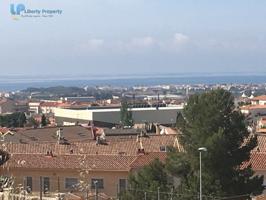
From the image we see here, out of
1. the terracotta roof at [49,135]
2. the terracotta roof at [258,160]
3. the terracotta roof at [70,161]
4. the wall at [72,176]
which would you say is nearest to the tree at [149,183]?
the wall at [72,176]

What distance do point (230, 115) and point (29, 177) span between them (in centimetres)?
894

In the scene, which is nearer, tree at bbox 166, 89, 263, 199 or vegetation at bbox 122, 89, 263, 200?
vegetation at bbox 122, 89, 263, 200

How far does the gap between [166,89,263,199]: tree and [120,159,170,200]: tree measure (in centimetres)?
36

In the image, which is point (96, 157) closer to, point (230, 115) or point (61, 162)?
point (61, 162)

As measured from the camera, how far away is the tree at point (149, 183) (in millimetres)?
17703

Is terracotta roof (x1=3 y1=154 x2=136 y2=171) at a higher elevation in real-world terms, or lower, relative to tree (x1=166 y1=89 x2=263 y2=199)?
→ lower

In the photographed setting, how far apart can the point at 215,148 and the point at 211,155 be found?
22cm

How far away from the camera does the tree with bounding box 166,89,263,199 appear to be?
18500mm

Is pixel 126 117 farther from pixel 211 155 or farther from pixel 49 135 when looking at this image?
pixel 211 155

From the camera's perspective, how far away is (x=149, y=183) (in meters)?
18.5

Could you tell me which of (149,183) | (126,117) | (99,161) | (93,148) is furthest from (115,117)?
(149,183)

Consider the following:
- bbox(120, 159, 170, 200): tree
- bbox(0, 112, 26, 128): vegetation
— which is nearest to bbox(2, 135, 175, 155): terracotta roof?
bbox(120, 159, 170, 200): tree

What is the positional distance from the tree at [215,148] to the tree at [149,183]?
36 cm

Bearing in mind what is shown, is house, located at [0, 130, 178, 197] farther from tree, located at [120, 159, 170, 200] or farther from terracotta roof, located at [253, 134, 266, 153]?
terracotta roof, located at [253, 134, 266, 153]
